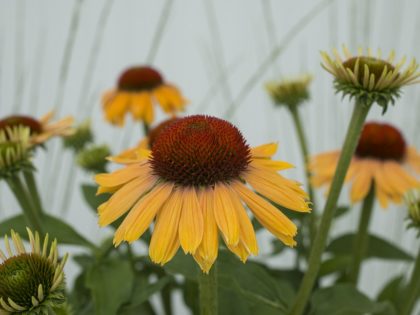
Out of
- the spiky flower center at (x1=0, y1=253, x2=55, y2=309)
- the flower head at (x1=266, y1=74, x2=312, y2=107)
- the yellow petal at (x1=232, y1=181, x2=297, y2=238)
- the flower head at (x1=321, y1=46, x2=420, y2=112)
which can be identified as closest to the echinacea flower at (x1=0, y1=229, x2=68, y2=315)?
the spiky flower center at (x1=0, y1=253, x2=55, y2=309)

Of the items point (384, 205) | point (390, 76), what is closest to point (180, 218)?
point (390, 76)

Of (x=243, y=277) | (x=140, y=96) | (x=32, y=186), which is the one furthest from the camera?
(x=140, y=96)

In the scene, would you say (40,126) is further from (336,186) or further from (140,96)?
(336,186)

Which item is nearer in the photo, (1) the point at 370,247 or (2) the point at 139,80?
(1) the point at 370,247

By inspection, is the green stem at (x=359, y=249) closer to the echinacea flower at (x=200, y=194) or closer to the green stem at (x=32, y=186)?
the echinacea flower at (x=200, y=194)

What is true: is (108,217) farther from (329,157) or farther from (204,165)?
(329,157)

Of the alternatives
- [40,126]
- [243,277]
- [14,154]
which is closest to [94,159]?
[40,126]

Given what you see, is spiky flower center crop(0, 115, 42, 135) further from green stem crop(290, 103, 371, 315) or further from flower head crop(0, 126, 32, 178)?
green stem crop(290, 103, 371, 315)
